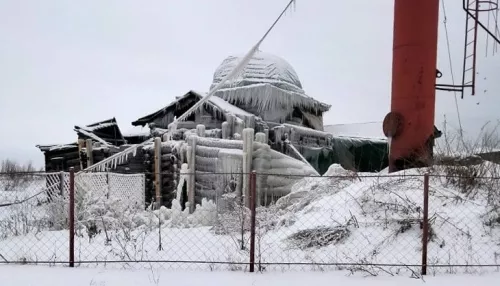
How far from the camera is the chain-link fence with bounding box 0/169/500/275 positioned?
5406mm

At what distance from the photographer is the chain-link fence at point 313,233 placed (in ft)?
17.7

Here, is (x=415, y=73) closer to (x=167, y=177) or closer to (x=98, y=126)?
(x=167, y=177)

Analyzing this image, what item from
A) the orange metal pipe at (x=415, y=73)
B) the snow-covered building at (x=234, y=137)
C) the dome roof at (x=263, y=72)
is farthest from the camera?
the dome roof at (x=263, y=72)

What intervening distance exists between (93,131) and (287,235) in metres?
14.2

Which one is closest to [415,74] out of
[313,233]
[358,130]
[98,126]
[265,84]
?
[313,233]

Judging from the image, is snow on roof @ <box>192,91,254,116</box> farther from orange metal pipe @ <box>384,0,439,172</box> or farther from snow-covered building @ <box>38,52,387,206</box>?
orange metal pipe @ <box>384,0,439,172</box>

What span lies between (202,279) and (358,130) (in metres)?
24.5

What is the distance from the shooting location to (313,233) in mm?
6484

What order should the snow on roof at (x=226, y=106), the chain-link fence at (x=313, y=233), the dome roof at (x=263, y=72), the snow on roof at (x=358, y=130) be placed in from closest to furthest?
the chain-link fence at (x=313, y=233) → the snow on roof at (x=226, y=106) → the dome roof at (x=263, y=72) → the snow on roof at (x=358, y=130)

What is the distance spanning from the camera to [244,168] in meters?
11.4

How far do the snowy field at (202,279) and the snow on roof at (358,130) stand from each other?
2017cm

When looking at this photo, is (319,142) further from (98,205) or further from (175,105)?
(98,205)

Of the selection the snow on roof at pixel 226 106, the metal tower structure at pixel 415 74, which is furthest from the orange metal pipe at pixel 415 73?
the snow on roof at pixel 226 106

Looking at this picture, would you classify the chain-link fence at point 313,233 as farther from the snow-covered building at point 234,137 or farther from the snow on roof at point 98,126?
the snow on roof at point 98,126
